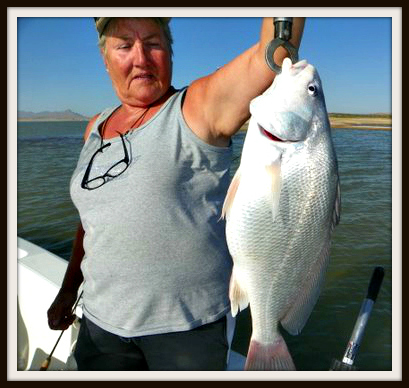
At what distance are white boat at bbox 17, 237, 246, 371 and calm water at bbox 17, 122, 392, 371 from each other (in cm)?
115

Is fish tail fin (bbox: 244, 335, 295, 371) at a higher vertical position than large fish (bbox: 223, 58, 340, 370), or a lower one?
lower

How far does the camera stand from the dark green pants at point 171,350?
6.02 ft

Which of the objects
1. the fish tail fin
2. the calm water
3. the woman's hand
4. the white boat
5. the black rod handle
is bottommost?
the calm water

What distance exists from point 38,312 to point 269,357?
259 cm

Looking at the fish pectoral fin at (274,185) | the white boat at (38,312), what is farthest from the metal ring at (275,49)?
the white boat at (38,312)

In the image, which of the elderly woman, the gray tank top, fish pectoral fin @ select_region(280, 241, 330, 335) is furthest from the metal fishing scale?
fish pectoral fin @ select_region(280, 241, 330, 335)

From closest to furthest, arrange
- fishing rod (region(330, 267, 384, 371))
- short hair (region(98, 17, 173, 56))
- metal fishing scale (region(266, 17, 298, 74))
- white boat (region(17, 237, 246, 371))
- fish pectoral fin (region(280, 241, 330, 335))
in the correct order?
metal fishing scale (region(266, 17, 298, 74)), fish pectoral fin (region(280, 241, 330, 335)), short hair (region(98, 17, 173, 56)), fishing rod (region(330, 267, 384, 371)), white boat (region(17, 237, 246, 371))

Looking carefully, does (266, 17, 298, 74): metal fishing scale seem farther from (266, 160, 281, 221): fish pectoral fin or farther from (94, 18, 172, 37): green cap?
(94, 18, 172, 37): green cap

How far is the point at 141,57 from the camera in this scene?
1.90m

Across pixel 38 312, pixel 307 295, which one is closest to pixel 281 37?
pixel 307 295

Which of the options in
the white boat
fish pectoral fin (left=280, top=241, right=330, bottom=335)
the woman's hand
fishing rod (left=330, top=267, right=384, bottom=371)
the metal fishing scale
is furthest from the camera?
the white boat

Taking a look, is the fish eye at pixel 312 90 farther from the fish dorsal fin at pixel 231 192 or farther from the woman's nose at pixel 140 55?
the woman's nose at pixel 140 55

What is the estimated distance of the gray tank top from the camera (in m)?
1.73

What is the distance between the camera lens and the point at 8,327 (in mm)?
2119
